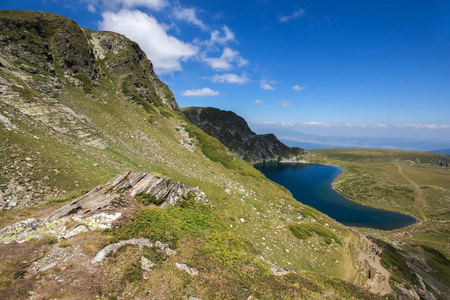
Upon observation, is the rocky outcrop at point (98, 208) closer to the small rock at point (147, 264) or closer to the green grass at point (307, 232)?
the small rock at point (147, 264)

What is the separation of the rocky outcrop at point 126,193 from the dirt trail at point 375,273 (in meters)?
29.5

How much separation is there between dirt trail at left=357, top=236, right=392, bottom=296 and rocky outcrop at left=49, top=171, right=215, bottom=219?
29512 millimetres

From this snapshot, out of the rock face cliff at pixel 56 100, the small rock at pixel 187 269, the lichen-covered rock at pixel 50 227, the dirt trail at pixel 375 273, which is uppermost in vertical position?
the rock face cliff at pixel 56 100

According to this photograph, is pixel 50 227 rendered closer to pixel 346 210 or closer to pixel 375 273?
pixel 375 273

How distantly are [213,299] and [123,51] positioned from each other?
90365 mm

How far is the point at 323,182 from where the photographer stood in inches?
6299

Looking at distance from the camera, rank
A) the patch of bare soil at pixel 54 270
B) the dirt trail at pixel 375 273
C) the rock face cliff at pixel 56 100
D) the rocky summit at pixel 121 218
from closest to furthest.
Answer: the patch of bare soil at pixel 54 270
the rocky summit at pixel 121 218
the rock face cliff at pixel 56 100
the dirt trail at pixel 375 273

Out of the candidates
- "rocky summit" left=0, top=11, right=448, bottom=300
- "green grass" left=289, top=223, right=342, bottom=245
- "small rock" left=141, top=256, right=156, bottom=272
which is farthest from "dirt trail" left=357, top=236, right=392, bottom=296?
"small rock" left=141, top=256, right=156, bottom=272

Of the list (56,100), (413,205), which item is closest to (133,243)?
(56,100)

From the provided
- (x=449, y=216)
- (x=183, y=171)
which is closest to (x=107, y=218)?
(x=183, y=171)

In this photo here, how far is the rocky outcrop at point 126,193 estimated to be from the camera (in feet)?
48.2

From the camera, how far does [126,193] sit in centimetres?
1744

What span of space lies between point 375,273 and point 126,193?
137ft

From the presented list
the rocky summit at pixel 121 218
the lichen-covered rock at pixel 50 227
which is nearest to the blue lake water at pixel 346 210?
the rocky summit at pixel 121 218
